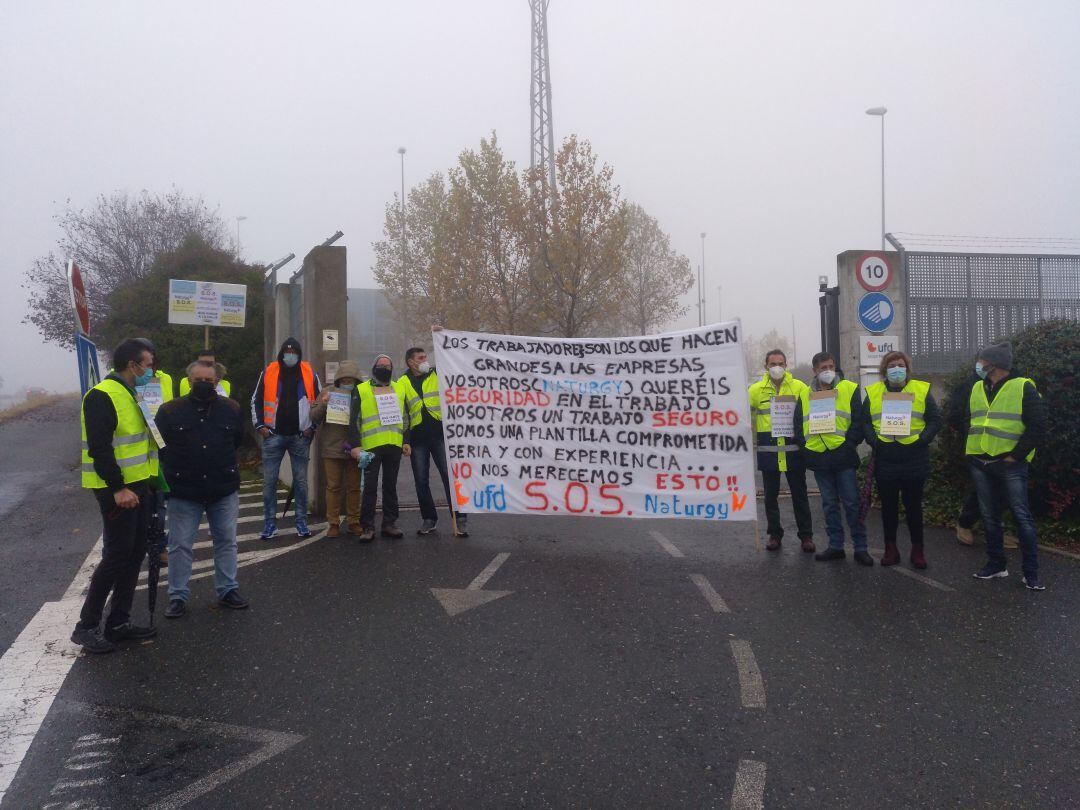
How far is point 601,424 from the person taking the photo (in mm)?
7723

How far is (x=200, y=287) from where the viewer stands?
43.1 feet

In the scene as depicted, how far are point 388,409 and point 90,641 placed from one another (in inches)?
150

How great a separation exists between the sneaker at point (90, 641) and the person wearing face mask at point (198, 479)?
2.09 feet

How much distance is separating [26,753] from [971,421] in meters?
7.12

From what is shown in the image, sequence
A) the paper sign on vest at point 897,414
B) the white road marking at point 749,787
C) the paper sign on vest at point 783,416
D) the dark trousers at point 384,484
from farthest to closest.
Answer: the dark trousers at point 384,484
the paper sign on vest at point 783,416
the paper sign on vest at point 897,414
the white road marking at point 749,787

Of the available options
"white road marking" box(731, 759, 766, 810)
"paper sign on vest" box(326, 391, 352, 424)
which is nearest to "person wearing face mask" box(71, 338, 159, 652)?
"paper sign on vest" box(326, 391, 352, 424)

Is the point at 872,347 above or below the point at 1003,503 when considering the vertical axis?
above

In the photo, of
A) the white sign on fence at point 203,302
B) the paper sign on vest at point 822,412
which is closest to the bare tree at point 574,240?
the white sign on fence at point 203,302

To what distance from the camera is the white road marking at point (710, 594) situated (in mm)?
5780

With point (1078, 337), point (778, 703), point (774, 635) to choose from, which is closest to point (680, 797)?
point (778, 703)

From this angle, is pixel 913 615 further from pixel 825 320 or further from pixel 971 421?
pixel 825 320

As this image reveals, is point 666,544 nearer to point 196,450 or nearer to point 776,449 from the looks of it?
point 776,449

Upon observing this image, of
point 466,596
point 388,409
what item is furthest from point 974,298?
point 466,596

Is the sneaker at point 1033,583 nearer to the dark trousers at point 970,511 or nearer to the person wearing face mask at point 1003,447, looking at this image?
the person wearing face mask at point 1003,447
